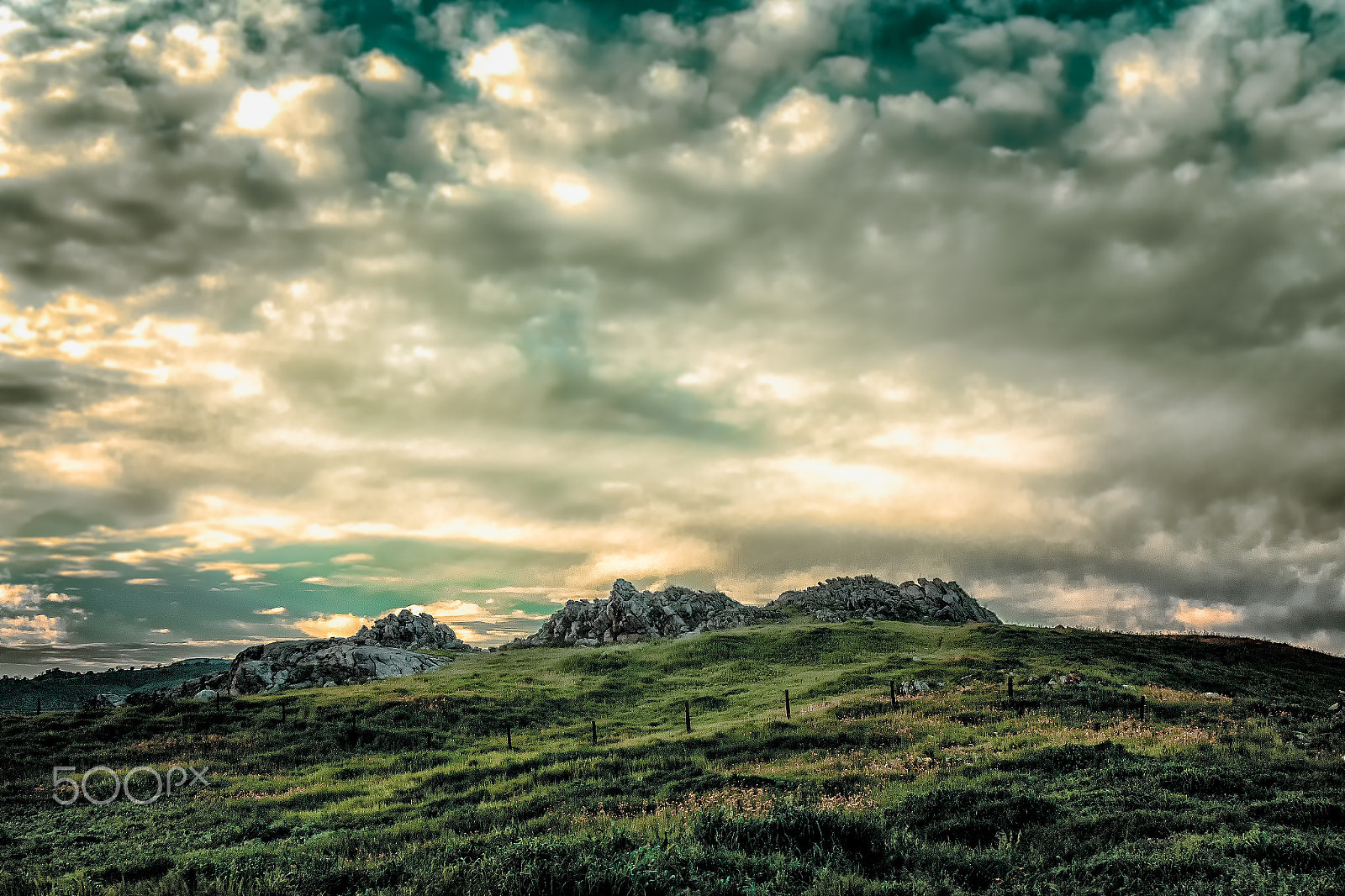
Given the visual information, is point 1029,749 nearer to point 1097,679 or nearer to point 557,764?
point 557,764

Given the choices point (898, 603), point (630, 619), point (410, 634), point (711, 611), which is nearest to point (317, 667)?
point (410, 634)

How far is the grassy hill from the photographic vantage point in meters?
12.2

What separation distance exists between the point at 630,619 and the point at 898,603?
59.2 m

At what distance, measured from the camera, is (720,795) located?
66.5 ft

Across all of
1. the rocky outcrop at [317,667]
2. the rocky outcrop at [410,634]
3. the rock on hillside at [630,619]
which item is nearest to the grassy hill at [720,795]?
the rocky outcrop at [317,667]

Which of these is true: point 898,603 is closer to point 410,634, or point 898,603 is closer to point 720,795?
point 410,634

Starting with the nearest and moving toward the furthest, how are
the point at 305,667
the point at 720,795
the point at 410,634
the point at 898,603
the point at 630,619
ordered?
1. the point at 720,795
2. the point at 305,667
3. the point at 630,619
4. the point at 410,634
5. the point at 898,603

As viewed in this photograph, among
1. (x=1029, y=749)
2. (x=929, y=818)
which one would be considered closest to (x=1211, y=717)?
(x=1029, y=749)

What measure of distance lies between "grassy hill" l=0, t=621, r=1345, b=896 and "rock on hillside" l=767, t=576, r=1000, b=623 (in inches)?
3184

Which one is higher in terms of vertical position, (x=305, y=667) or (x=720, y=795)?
(x=720, y=795)

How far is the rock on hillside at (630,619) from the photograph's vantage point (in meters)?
131

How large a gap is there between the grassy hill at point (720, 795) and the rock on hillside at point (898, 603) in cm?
8087

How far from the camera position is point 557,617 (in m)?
144

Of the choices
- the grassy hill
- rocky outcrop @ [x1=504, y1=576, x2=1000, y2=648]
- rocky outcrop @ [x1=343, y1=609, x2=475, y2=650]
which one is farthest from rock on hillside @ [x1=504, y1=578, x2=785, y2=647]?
the grassy hill
